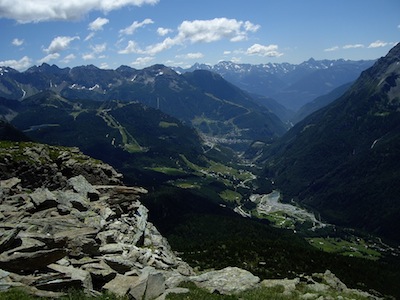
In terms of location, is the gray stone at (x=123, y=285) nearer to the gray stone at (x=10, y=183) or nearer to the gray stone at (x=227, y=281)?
the gray stone at (x=227, y=281)

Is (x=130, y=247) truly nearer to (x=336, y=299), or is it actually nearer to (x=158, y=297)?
(x=158, y=297)

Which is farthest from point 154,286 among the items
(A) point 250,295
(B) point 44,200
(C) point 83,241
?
(B) point 44,200

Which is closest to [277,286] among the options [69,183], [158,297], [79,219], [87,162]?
[158,297]

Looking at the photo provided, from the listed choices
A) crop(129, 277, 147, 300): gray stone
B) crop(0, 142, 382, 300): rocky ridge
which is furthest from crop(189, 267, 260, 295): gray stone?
crop(129, 277, 147, 300): gray stone

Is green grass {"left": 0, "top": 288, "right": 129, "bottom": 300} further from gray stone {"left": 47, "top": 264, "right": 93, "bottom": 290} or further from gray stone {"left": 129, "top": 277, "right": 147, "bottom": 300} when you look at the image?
gray stone {"left": 47, "top": 264, "right": 93, "bottom": 290}

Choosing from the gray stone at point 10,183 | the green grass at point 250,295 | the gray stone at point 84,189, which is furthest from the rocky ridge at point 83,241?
the green grass at point 250,295

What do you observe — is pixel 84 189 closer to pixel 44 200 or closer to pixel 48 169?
pixel 44 200
